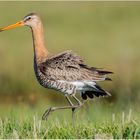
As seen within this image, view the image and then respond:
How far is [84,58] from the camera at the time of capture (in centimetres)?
1544

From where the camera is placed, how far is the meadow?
6.88 metres

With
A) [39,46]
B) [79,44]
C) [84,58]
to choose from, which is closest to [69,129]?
[39,46]

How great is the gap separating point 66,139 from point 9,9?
19932 millimetres

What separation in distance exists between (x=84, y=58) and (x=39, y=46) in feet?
20.4

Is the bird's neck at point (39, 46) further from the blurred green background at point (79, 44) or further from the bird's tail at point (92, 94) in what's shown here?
the bird's tail at point (92, 94)

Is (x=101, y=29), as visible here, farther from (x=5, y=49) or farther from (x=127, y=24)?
(x=5, y=49)

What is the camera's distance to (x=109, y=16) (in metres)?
24.1

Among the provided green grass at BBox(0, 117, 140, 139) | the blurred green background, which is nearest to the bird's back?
the blurred green background

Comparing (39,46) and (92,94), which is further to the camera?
(39,46)

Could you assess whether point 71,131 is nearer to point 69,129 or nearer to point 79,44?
point 69,129

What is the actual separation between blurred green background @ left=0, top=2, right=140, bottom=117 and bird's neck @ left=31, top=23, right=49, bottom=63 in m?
0.59

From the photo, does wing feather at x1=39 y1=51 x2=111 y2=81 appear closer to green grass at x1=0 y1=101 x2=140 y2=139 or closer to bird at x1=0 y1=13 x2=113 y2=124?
bird at x1=0 y1=13 x2=113 y2=124

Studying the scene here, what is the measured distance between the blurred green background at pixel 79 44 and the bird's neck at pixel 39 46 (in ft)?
1.93

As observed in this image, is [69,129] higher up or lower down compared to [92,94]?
lower down
